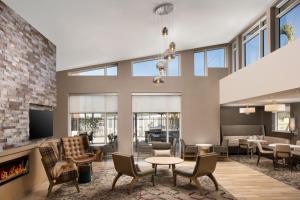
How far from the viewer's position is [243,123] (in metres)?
11.2

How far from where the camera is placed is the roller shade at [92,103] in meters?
10.0

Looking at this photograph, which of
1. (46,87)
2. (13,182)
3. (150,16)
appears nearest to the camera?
(13,182)

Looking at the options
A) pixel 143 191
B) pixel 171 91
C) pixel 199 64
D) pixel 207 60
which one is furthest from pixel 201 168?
pixel 207 60

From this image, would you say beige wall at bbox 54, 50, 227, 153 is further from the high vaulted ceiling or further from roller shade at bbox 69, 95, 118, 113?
the high vaulted ceiling

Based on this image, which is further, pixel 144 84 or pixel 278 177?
pixel 144 84

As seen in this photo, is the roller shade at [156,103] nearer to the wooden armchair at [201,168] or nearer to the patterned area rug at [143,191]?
the patterned area rug at [143,191]

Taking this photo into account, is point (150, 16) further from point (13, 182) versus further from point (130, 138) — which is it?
point (130, 138)

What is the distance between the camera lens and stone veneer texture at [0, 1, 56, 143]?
4672mm

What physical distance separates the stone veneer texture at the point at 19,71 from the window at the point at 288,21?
20.9 ft

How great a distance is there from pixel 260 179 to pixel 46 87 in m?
6.44

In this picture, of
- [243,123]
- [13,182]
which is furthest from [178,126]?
[13,182]

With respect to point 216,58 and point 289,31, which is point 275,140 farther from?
point 289,31

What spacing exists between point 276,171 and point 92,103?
23.1 ft

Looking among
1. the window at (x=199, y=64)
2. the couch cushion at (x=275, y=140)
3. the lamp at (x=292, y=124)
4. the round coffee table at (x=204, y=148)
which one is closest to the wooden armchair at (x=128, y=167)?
the round coffee table at (x=204, y=148)
